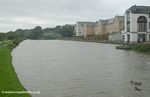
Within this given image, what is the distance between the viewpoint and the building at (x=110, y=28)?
11249cm

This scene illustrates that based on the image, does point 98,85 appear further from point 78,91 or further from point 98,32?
point 98,32

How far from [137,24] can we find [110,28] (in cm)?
4758

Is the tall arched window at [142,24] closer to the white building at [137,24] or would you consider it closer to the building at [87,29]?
the white building at [137,24]

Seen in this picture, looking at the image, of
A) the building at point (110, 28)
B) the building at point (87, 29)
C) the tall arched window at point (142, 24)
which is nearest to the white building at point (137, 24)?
the tall arched window at point (142, 24)

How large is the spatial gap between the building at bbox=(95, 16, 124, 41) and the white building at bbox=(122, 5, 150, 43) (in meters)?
16.9

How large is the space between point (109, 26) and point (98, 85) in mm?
116949

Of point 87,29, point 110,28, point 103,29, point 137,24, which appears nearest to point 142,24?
point 137,24

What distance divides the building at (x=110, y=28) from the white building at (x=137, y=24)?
16.9 metres

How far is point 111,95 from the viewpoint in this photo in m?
18.2

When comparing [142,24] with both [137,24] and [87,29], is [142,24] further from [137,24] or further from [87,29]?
[87,29]

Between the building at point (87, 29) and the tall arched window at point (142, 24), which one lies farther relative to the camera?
the building at point (87, 29)

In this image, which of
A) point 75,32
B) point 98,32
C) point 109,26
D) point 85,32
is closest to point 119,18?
point 109,26

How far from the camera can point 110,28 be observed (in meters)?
135

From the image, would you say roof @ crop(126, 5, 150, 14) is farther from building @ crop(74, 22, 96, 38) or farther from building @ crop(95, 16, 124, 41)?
building @ crop(74, 22, 96, 38)
